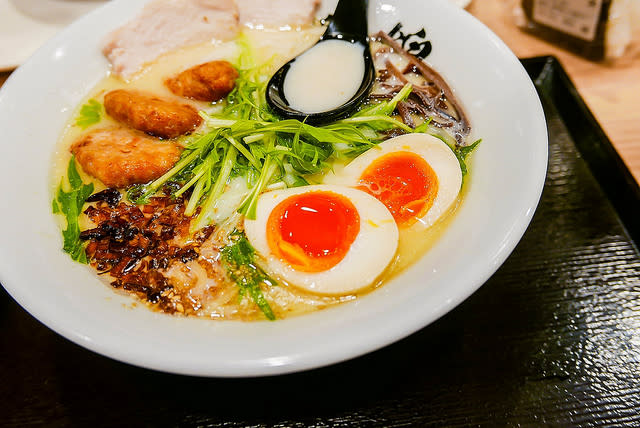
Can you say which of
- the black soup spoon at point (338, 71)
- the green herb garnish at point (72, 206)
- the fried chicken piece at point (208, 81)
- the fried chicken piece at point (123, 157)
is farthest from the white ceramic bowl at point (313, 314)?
the fried chicken piece at point (208, 81)

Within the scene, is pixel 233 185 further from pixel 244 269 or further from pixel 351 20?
pixel 351 20

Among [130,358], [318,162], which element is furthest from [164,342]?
[318,162]

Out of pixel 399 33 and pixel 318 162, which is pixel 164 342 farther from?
pixel 399 33

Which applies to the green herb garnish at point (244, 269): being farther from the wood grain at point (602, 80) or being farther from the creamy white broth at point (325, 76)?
the wood grain at point (602, 80)

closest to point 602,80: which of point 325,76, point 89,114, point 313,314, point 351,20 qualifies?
point 351,20

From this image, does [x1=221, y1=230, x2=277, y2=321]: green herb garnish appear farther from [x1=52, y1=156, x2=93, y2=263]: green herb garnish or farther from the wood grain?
the wood grain
